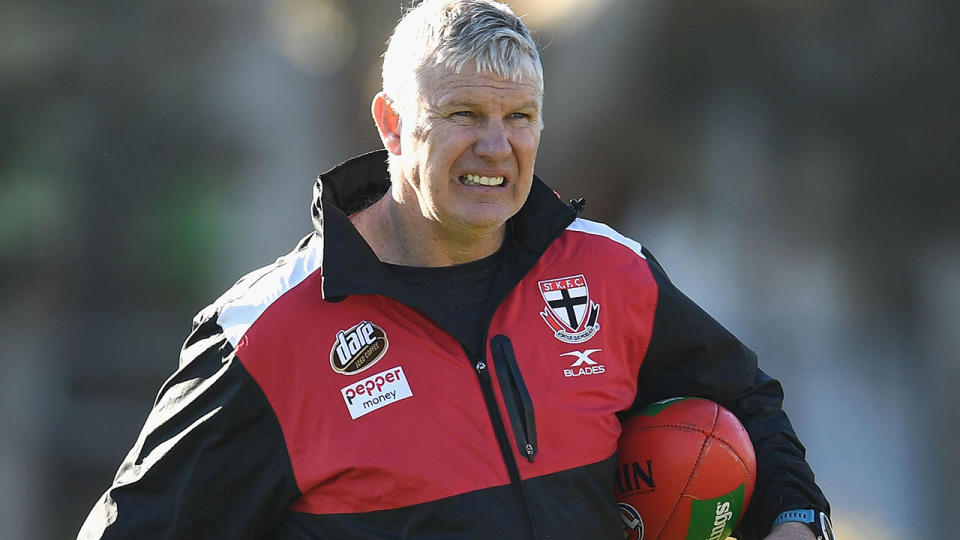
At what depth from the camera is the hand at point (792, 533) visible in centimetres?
215

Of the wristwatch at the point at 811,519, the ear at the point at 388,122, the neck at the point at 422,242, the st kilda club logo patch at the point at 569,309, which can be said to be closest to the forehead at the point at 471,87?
the ear at the point at 388,122

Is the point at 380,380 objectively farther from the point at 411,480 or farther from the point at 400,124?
the point at 400,124

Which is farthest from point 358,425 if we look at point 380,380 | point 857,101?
point 857,101

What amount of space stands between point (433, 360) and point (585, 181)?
2.01 m

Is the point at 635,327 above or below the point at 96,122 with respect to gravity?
below

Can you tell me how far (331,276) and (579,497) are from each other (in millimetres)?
599

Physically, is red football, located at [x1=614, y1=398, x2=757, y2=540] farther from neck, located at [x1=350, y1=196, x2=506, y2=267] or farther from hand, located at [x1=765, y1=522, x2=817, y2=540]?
neck, located at [x1=350, y1=196, x2=506, y2=267]

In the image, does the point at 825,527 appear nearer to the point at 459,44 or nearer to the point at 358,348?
the point at 358,348

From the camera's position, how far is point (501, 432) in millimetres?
1993

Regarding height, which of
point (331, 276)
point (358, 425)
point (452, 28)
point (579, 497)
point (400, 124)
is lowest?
point (579, 497)

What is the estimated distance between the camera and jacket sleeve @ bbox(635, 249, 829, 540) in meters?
2.26

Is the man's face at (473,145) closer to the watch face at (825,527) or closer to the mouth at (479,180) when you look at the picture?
the mouth at (479,180)

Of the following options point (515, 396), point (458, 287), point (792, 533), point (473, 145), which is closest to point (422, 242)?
point (458, 287)

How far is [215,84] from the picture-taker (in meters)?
3.94
